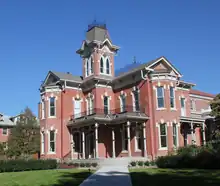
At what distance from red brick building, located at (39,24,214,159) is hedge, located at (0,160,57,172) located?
5927mm

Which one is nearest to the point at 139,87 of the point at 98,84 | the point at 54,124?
the point at 98,84

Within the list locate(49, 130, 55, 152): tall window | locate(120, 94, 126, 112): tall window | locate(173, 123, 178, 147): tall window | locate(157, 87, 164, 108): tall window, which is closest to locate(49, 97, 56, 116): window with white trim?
locate(49, 130, 55, 152): tall window

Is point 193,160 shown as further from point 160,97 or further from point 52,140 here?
point 52,140

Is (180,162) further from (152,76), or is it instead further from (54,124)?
(54,124)

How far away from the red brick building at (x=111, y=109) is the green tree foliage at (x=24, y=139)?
13859mm

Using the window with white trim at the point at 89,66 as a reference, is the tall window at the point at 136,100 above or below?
below

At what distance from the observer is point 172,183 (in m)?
13.7

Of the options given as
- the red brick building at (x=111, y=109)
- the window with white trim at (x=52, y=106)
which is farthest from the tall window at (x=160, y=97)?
the window with white trim at (x=52, y=106)

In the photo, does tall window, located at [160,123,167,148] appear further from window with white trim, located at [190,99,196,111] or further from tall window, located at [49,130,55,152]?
window with white trim, located at [190,99,196,111]

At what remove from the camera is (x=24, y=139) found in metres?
50.2

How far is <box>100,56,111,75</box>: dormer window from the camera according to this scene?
122 feet

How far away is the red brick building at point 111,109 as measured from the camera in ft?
101

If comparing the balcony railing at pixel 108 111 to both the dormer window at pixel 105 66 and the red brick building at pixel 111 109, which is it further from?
the dormer window at pixel 105 66

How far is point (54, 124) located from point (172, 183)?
921 inches
